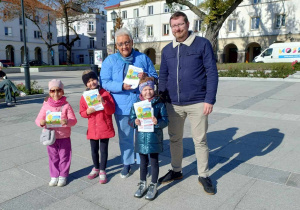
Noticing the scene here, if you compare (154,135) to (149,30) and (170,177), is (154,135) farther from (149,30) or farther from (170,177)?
(149,30)

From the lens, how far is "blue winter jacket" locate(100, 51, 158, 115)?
11.5ft

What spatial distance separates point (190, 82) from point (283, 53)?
28435 millimetres

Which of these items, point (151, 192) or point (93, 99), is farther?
point (93, 99)

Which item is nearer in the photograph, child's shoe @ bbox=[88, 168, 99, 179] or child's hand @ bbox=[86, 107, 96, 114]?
child's hand @ bbox=[86, 107, 96, 114]

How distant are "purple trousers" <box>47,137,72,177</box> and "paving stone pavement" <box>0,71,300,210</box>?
21cm

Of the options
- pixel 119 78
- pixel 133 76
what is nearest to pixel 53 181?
pixel 119 78

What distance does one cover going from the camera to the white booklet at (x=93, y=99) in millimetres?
3355

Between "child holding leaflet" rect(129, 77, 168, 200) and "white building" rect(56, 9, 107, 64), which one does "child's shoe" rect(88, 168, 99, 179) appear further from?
"white building" rect(56, 9, 107, 64)

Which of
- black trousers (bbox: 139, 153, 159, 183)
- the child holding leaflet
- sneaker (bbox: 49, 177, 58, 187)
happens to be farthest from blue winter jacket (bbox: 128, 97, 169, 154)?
sneaker (bbox: 49, 177, 58, 187)

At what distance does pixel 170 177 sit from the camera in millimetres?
3559

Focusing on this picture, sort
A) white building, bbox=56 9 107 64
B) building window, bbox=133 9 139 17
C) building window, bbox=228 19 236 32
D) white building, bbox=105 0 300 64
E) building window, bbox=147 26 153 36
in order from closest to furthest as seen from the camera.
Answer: white building, bbox=105 0 300 64, building window, bbox=228 19 236 32, building window, bbox=147 26 153 36, building window, bbox=133 9 139 17, white building, bbox=56 9 107 64

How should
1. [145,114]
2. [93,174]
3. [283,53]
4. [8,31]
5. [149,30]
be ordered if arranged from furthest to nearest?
1. [8,31]
2. [149,30]
3. [283,53]
4. [93,174]
5. [145,114]

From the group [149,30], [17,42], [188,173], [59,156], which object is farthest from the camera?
[17,42]

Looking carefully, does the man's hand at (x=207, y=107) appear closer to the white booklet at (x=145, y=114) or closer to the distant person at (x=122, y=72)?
the white booklet at (x=145, y=114)
